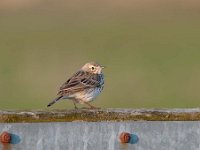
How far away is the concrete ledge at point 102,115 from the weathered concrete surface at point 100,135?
102 mm

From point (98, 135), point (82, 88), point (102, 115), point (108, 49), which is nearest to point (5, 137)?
point (98, 135)

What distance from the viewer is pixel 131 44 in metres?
25.1

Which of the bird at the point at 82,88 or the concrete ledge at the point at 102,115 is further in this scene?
the bird at the point at 82,88

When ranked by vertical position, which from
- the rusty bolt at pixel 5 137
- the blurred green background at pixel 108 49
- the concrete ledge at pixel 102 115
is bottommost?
the rusty bolt at pixel 5 137

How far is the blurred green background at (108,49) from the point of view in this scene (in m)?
18.4

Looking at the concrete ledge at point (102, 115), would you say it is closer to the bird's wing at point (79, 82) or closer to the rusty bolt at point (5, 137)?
the rusty bolt at point (5, 137)

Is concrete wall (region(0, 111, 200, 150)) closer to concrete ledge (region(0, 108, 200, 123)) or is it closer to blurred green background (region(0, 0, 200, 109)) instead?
concrete ledge (region(0, 108, 200, 123))

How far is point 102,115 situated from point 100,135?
32 cm

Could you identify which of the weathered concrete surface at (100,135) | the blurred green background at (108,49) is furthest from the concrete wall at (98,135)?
the blurred green background at (108,49)

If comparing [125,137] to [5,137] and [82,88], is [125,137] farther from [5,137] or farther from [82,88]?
[82,88]

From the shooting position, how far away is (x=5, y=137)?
5707 millimetres

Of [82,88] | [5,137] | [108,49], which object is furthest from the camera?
[108,49]

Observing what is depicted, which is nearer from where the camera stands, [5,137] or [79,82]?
[5,137]

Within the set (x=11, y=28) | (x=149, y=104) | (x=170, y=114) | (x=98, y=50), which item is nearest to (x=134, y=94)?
(x=149, y=104)
